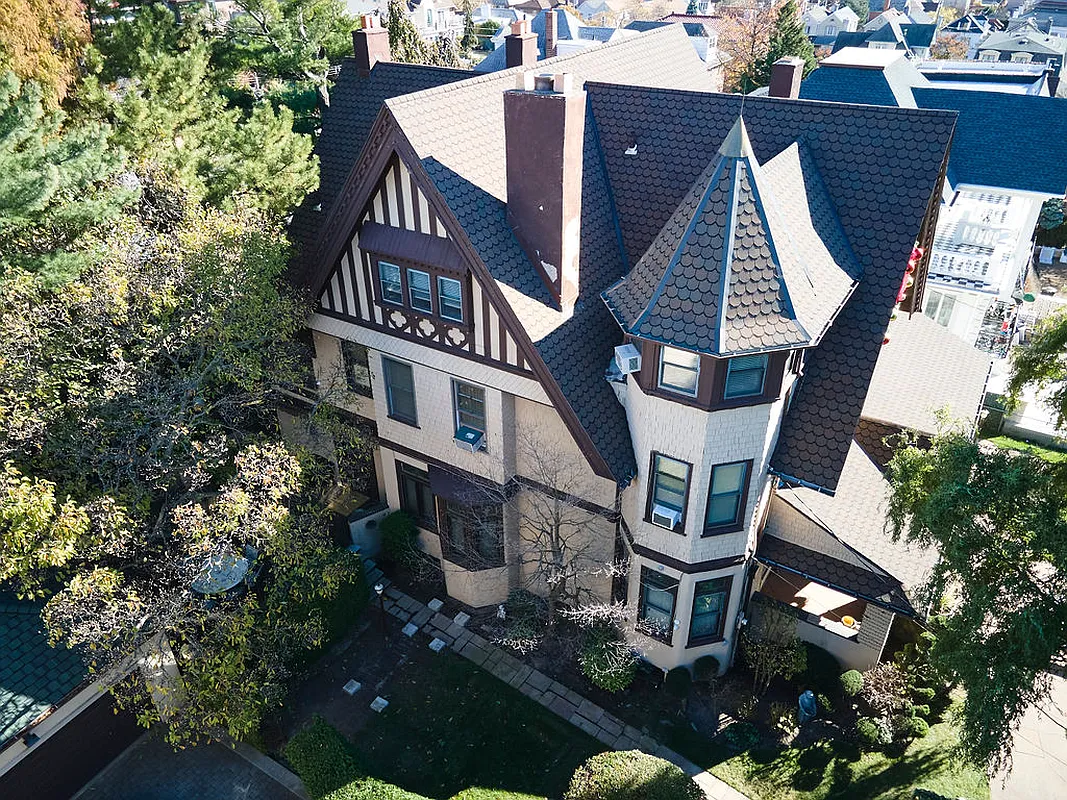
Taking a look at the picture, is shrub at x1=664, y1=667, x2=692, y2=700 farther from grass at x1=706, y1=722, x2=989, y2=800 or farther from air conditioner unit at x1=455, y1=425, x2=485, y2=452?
air conditioner unit at x1=455, y1=425, x2=485, y2=452

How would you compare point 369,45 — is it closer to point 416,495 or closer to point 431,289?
point 431,289

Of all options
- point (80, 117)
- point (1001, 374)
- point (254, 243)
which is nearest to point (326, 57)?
point (80, 117)

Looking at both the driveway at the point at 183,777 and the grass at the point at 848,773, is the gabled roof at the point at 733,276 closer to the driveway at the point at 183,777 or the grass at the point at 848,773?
the grass at the point at 848,773

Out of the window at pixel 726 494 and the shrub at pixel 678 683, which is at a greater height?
the window at pixel 726 494

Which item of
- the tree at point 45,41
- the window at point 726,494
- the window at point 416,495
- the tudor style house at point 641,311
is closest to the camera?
the tudor style house at point 641,311

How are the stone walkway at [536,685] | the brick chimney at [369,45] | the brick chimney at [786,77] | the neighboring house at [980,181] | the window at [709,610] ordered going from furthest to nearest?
the neighboring house at [980,181]
the brick chimney at [369,45]
the brick chimney at [786,77]
the window at [709,610]
the stone walkway at [536,685]

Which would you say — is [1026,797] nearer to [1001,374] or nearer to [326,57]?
[1001,374]

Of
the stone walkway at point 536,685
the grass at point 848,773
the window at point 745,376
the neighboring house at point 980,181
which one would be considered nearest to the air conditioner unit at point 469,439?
the stone walkway at point 536,685
